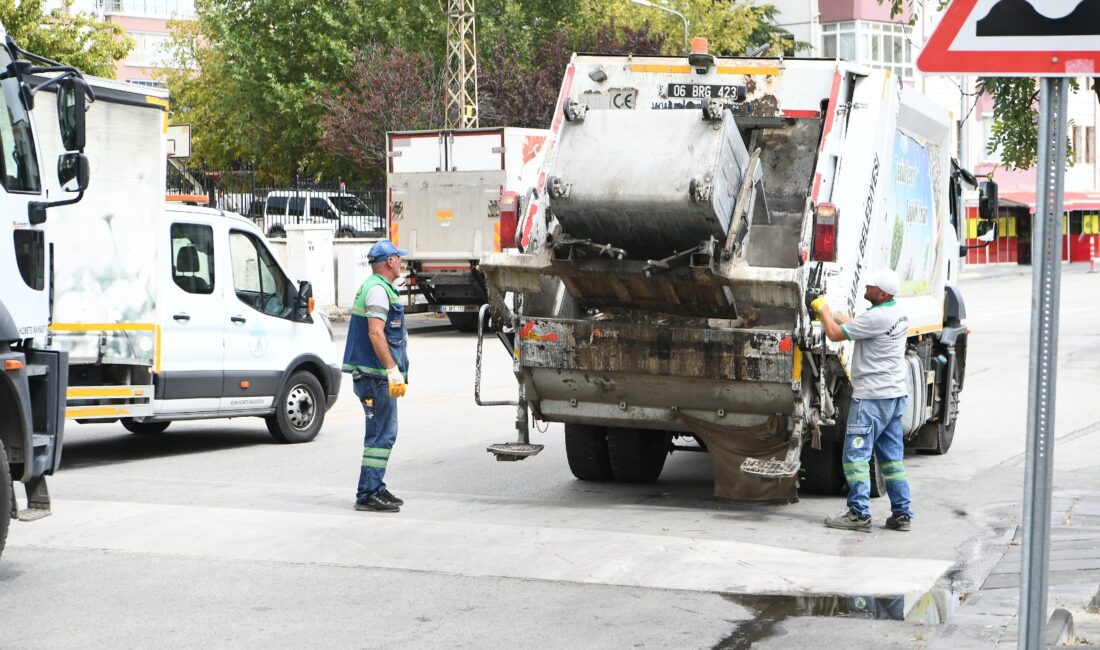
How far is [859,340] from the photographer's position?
9.12 m

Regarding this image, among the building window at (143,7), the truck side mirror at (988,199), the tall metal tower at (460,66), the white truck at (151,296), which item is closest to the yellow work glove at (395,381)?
the white truck at (151,296)

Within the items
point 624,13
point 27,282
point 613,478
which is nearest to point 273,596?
point 27,282

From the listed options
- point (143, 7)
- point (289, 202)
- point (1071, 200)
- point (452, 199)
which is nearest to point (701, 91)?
point (452, 199)

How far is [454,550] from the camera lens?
8258 millimetres

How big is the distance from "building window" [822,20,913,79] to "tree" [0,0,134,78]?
2967 cm

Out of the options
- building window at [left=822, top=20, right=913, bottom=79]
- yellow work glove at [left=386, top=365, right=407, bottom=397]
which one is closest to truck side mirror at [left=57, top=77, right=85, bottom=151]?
yellow work glove at [left=386, top=365, right=407, bottom=397]

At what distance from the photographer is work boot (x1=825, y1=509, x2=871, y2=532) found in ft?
29.7

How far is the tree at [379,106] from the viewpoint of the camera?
123ft

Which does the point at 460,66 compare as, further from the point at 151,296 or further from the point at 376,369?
the point at 376,369

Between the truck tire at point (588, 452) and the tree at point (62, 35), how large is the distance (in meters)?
21.2

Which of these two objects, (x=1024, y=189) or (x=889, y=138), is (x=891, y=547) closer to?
(x=889, y=138)

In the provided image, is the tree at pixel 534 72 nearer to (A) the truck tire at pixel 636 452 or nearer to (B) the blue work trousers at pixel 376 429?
(A) the truck tire at pixel 636 452

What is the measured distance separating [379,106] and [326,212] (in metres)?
5.17

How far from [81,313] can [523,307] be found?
149 inches
